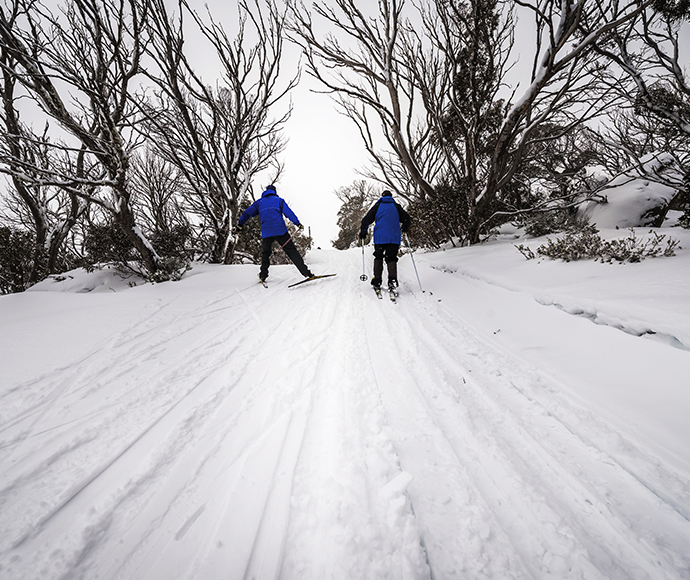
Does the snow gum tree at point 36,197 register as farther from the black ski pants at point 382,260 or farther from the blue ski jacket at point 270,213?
the black ski pants at point 382,260

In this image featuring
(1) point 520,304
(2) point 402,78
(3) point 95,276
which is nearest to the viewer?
(1) point 520,304

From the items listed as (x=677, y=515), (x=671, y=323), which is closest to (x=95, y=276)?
(x=677, y=515)

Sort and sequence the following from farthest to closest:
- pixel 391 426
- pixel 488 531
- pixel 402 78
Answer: pixel 402 78 < pixel 391 426 < pixel 488 531

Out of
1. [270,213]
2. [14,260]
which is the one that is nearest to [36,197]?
[14,260]

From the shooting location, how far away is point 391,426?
1.33 m

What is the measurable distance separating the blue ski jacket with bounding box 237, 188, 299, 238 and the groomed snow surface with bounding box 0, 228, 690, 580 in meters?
2.92

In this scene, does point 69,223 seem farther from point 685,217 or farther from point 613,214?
point 613,214

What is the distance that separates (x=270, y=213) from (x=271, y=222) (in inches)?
7.2

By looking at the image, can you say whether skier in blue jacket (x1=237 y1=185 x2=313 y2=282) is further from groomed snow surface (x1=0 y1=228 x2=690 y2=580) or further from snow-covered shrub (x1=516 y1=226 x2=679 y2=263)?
snow-covered shrub (x1=516 y1=226 x2=679 y2=263)

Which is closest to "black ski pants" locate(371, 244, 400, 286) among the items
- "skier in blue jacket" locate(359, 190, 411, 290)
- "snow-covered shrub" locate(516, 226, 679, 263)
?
"skier in blue jacket" locate(359, 190, 411, 290)

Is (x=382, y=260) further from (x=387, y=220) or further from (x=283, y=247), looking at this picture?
(x=283, y=247)

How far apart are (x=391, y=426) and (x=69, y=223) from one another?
37.5ft

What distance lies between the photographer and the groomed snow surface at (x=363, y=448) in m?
0.81

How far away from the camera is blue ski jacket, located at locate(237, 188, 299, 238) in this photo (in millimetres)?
4902
